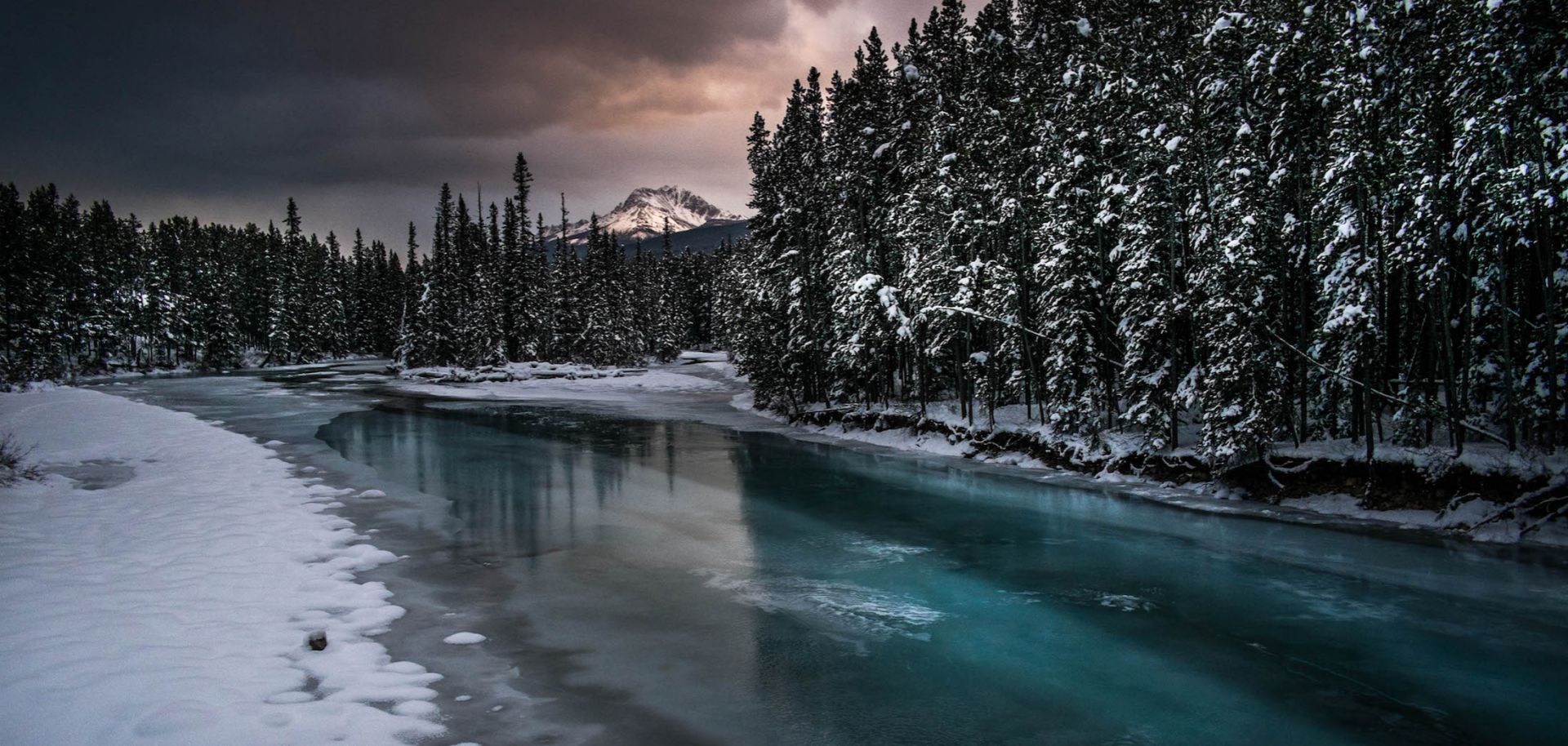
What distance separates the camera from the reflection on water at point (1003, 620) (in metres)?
7.07

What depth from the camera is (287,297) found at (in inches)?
3588

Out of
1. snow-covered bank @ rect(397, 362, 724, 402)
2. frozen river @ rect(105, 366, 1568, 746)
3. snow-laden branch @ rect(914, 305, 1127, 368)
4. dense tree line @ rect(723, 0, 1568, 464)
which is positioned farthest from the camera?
snow-covered bank @ rect(397, 362, 724, 402)

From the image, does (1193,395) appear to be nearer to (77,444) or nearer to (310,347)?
(77,444)

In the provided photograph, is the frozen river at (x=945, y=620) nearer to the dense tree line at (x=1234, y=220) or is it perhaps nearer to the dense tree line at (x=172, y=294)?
the dense tree line at (x=1234, y=220)

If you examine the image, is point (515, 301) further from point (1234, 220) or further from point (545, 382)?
point (1234, 220)

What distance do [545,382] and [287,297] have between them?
164 feet

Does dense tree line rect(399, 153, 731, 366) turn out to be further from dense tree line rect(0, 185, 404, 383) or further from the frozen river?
the frozen river

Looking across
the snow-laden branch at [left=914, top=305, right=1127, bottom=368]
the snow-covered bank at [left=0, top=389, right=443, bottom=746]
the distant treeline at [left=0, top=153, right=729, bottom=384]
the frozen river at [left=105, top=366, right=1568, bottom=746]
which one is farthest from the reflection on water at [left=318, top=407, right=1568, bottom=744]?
the distant treeline at [left=0, top=153, right=729, bottom=384]

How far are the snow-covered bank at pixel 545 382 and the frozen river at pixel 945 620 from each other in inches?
1373

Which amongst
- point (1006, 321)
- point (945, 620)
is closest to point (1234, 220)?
point (1006, 321)

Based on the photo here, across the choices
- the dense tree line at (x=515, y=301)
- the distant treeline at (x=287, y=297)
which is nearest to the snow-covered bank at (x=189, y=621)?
the distant treeline at (x=287, y=297)

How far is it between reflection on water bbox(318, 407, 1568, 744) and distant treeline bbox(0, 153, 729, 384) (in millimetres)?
50343

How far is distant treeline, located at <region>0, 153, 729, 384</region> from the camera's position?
62.4 m

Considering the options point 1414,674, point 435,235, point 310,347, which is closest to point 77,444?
point 1414,674
